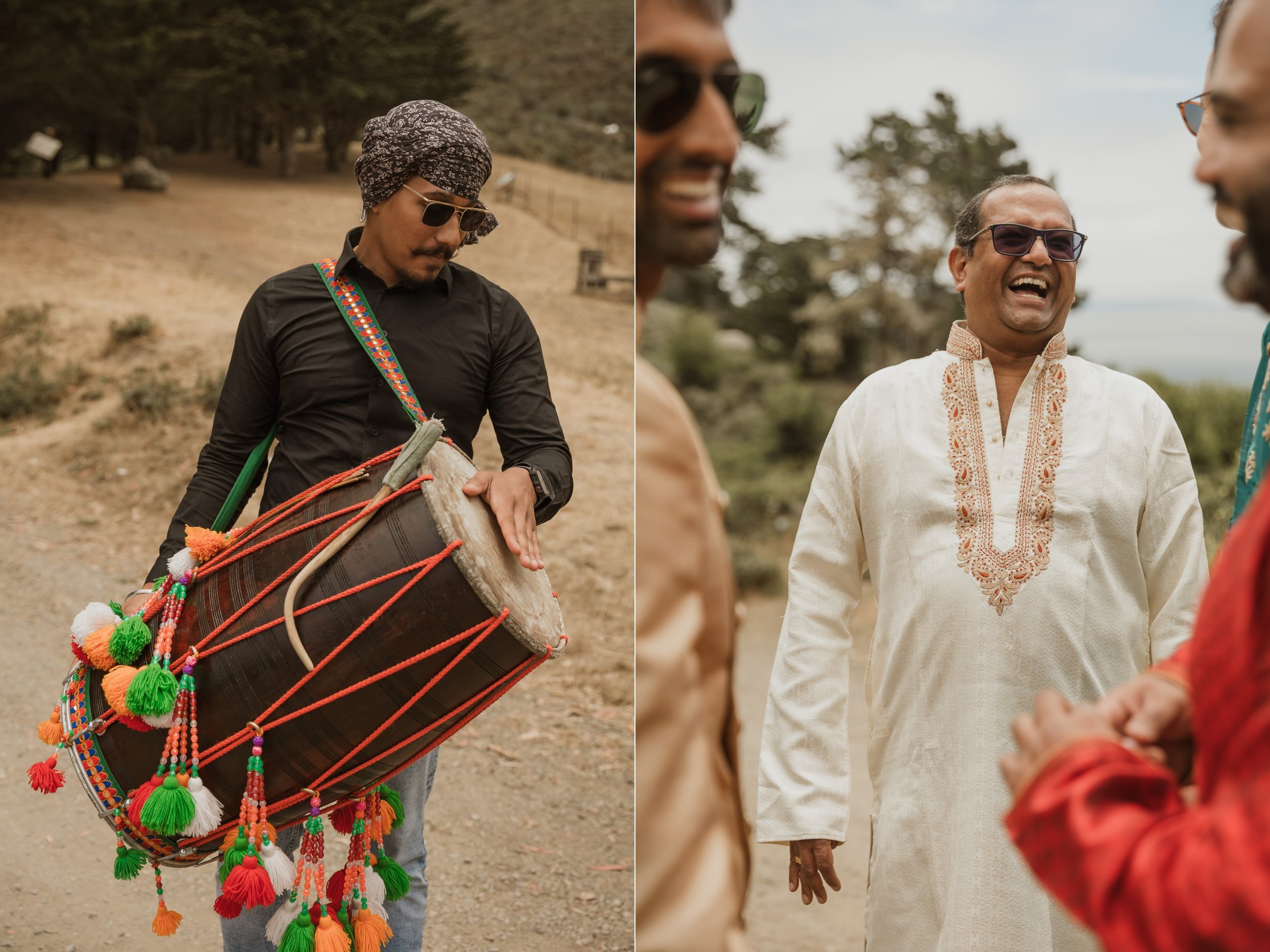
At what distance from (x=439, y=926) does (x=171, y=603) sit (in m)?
2.06

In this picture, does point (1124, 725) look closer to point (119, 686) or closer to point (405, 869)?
point (119, 686)

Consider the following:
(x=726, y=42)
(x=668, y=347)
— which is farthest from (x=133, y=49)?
(x=726, y=42)

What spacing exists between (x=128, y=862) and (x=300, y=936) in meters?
0.35

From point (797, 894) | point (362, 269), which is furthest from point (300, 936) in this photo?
point (797, 894)

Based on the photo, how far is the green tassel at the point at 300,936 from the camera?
203 centimetres

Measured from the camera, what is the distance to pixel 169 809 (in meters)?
1.85

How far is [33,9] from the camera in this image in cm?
1164

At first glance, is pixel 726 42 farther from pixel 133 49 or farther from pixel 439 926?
pixel 133 49

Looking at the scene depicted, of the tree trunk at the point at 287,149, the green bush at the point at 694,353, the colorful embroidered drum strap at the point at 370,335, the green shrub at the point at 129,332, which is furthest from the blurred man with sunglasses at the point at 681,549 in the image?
the tree trunk at the point at 287,149

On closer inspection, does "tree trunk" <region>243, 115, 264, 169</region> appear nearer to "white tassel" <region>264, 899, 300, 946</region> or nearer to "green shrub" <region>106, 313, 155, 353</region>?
"green shrub" <region>106, 313, 155, 353</region>

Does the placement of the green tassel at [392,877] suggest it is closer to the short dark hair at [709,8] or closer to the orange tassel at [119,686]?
the orange tassel at [119,686]

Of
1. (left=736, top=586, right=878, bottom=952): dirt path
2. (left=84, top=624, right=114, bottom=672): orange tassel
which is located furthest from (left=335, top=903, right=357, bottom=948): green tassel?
(left=736, top=586, right=878, bottom=952): dirt path

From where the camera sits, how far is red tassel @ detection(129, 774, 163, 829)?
6.22 feet

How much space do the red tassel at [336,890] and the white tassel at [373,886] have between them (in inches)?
1.8
